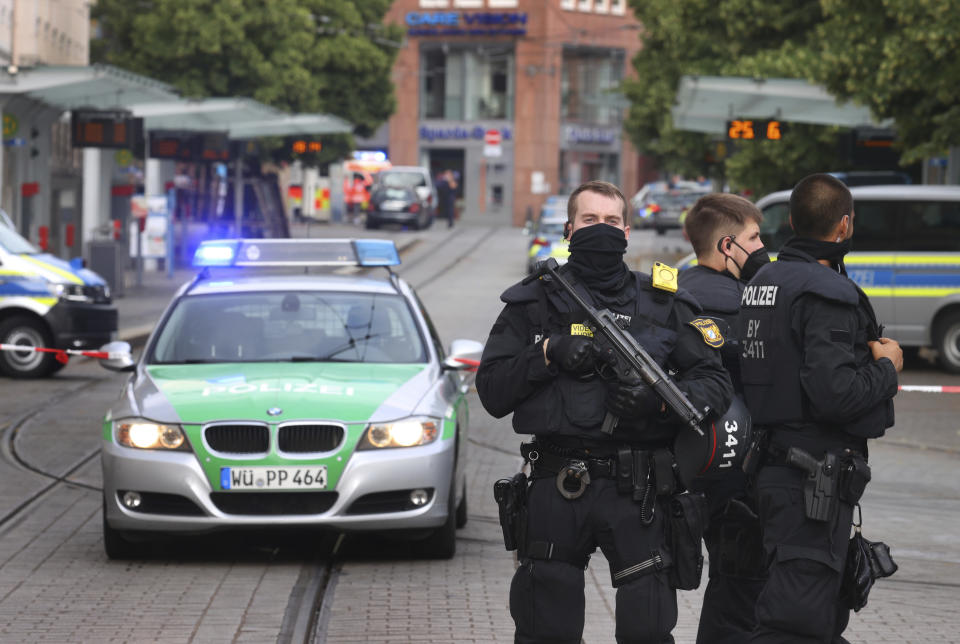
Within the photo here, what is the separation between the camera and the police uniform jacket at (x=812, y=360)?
526 centimetres

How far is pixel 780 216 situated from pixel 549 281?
15.5m

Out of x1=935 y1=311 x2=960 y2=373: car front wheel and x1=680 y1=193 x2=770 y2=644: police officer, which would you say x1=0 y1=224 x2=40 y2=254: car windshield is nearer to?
x1=935 y1=311 x2=960 y2=373: car front wheel

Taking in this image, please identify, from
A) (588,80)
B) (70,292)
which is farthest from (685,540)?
(588,80)

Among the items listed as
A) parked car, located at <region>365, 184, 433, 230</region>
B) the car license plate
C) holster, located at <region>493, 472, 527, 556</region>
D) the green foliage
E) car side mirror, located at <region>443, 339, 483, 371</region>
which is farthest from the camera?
parked car, located at <region>365, 184, 433, 230</region>

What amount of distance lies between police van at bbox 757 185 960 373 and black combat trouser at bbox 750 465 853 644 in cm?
1448

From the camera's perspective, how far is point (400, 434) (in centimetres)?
847

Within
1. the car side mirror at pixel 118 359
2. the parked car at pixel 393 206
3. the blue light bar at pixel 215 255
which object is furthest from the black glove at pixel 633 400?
the parked car at pixel 393 206

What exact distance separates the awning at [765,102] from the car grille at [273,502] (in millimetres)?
16353

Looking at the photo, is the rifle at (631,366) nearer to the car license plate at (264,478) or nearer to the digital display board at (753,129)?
the car license plate at (264,478)

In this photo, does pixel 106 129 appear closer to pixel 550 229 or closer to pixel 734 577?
pixel 550 229

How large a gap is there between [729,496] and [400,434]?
9.05 ft

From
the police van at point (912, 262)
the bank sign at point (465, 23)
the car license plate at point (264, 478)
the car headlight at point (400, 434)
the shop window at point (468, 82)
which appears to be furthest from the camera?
the shop window at point (468, 82)

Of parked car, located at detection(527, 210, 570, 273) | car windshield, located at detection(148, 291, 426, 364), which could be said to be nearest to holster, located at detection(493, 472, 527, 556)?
car windshield, located at detection(148, 291, 426, 364)

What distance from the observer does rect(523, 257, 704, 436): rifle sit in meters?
5.02
